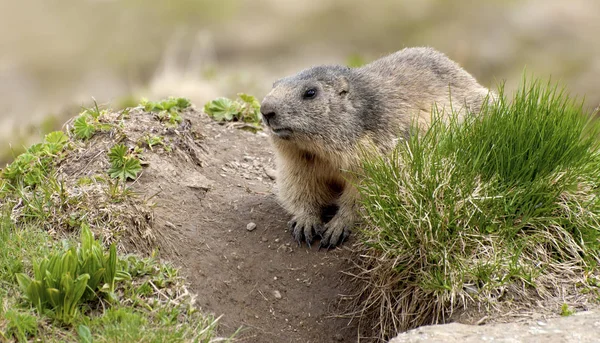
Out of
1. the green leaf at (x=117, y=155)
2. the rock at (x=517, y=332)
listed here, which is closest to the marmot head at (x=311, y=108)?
the green leaf at (x=117, y=155)

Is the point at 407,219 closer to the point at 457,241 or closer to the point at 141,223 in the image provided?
the point at 457,241

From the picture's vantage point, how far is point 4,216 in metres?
5.75

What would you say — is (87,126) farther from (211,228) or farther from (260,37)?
(260,37)

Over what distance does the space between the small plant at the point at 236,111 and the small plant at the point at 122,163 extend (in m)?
2.06

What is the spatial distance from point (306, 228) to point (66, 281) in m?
2.61

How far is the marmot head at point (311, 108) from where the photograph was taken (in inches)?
256

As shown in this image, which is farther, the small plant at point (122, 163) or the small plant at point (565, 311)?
the small plant at point (122, 163)

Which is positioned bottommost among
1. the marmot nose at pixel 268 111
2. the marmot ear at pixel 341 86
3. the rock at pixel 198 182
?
the rock at pixel 198 182

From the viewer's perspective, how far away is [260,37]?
19078mm

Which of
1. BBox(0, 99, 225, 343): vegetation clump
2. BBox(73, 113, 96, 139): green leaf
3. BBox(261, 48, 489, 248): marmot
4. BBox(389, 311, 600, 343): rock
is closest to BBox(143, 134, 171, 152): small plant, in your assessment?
BBox(0, 99, 225, 343): vegetation clump

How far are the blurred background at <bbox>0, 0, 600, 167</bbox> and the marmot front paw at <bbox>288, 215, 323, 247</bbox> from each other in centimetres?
822

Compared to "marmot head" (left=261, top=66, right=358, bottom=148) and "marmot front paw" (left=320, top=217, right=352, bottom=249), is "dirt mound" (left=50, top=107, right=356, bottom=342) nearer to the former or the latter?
"marmot front paw" (left=320, top=217, right=352, bottom=249)

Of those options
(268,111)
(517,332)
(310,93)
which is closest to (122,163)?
(268,111)

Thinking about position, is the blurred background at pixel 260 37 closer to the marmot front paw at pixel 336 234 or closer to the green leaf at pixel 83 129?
the green leaf at pixel 83 129
